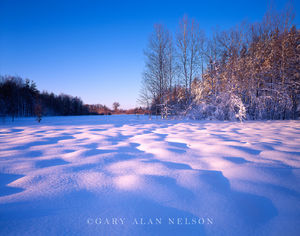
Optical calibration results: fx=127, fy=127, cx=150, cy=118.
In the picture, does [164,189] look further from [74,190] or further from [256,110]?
[256,110]

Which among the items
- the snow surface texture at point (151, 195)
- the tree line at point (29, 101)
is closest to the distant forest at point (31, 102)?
the tree line at point (29, 101)

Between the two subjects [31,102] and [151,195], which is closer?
[151,195]

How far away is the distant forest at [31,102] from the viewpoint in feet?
39.0

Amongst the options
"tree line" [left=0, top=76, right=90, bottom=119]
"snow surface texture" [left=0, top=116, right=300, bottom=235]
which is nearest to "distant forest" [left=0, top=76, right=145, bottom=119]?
"tree line" [left=0, top=76, right=90, bottom=119]

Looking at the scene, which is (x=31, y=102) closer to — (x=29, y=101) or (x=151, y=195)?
(x=29, y=101)

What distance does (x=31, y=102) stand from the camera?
21750 millimetres

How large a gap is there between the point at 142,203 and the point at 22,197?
83 cm

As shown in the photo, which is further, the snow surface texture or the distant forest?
the distant forest

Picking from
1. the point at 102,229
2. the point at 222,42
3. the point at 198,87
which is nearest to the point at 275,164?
the point at 102,229

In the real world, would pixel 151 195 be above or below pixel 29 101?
below

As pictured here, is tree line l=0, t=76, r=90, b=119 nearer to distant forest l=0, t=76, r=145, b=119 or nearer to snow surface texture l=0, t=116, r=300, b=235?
distant forest l=0, t=76, r=145, b=119

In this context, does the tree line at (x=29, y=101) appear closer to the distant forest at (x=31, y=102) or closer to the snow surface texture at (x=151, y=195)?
the distant forest at (x=31, y=102)

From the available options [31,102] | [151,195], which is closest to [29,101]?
[31,102]

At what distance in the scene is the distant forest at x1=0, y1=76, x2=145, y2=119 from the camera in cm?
1188
